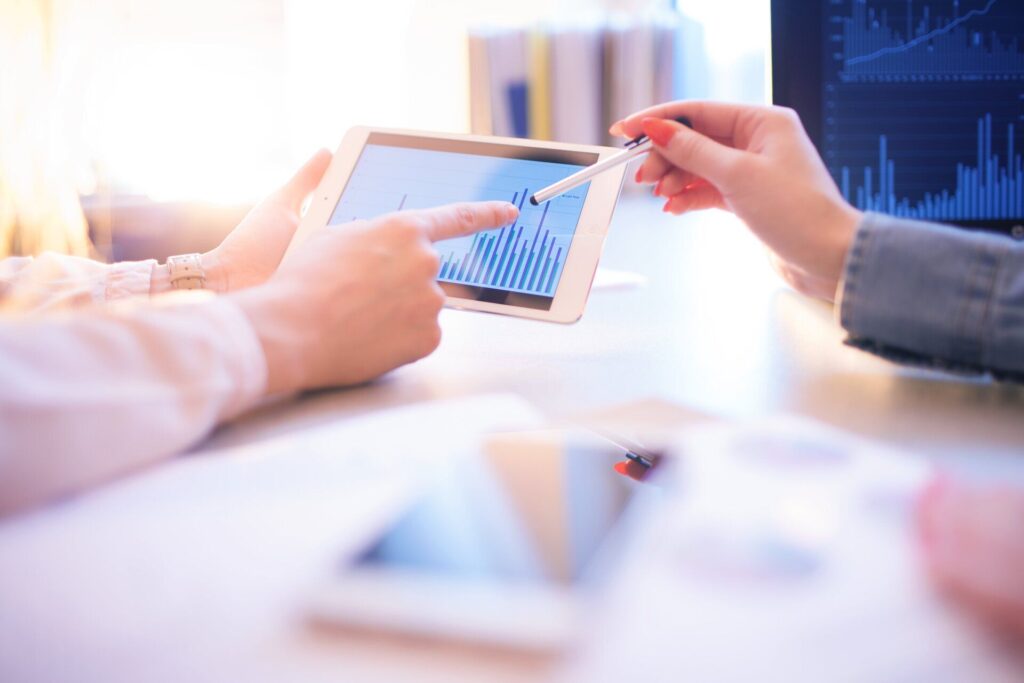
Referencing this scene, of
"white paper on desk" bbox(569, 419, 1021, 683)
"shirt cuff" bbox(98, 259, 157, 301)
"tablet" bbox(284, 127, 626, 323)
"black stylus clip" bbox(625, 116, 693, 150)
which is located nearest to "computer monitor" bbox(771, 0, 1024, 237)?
"black stylus clip" bbox(625, 116, 693, 150)

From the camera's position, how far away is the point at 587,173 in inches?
28.6

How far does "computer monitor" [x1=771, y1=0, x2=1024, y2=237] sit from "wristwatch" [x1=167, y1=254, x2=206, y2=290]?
0.62m

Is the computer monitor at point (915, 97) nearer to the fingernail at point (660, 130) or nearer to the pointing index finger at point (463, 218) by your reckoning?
the fingernail at point (660, 130)

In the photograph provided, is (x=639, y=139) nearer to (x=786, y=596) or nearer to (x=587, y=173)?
(x=587, y=173)

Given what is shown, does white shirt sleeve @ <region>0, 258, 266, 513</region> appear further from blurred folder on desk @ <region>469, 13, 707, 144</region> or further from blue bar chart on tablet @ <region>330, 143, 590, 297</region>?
blurred folder on desk @ <region>469, 13, 707, 144</region>

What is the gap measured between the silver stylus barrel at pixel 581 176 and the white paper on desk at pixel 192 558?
35 cm

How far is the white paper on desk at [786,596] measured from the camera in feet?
0.80

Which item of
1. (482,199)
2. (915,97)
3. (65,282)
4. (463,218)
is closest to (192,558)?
(463,218)

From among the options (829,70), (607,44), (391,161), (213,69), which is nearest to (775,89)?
(829,70)

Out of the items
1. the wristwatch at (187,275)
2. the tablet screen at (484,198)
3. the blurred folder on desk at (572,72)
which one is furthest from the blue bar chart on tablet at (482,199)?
the blurred folder on desk at (572,72)

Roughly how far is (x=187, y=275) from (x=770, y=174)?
605 millimetres

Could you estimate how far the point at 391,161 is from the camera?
0.78 metres

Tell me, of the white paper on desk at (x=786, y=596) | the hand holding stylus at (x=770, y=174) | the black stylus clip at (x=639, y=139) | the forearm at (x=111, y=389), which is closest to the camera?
the white paper on desk at (x=786, y=596)

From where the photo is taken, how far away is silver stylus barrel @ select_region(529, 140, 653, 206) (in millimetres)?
721
